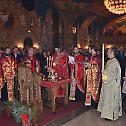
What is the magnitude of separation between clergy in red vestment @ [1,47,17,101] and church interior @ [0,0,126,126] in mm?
33

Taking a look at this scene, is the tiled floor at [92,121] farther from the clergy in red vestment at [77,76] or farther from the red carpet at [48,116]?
the clergy in red vestment at [77,76]

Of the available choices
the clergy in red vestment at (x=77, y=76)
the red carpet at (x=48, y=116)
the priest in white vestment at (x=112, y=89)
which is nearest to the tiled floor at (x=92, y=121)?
the priest in white vestment at (x=112, y=89)

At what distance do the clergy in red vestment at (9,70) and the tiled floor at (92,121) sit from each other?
245 centimetres

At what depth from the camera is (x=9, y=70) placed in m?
8.51

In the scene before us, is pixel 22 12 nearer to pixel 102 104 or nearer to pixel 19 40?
pixel 19 40

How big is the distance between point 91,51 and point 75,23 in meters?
10.5

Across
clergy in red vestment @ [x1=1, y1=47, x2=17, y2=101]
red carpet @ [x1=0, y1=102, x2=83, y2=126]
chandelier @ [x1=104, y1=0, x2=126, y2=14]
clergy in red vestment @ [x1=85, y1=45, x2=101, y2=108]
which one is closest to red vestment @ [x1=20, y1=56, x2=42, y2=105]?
red carpet @ [x1=0, y1=102, x2=83, y2=126]

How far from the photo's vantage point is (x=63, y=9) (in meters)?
16.4

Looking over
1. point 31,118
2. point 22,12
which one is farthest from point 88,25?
point 31,118

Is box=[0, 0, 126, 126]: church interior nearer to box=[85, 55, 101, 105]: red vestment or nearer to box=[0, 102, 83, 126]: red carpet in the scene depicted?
box=[0, 102, 83, 126]: red carpet

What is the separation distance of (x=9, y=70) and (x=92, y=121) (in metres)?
3.18

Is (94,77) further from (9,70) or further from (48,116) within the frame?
(9,70)

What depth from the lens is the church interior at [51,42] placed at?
6.91m

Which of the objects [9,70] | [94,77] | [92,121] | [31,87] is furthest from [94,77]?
[9,70]
